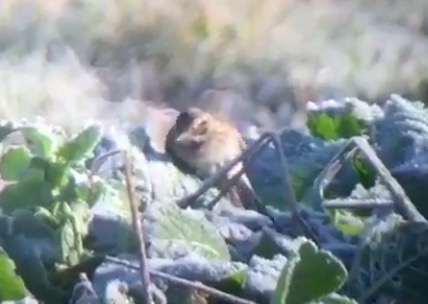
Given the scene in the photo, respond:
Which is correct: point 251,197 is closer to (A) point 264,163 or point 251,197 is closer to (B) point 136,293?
(A) point 264,163

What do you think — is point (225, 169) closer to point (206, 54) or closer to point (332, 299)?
point (332, 299)

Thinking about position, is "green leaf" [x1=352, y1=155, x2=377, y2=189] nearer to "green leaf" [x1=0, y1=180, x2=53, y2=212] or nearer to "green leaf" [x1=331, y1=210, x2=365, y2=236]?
"green leaf" [x1=331, y1=210, x2=365, y2=236]

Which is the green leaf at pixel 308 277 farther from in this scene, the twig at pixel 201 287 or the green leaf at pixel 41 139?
the green leaf at pixel 41 139

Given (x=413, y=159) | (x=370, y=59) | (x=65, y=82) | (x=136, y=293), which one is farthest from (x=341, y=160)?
(x=370, y=59)

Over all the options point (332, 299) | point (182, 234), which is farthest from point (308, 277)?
point (182, 234)

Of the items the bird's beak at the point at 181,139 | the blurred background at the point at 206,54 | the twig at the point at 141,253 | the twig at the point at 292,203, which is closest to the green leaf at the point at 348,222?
the twig at the point at 292,203

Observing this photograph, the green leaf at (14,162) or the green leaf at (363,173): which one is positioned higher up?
the green leaf at (14,162)
